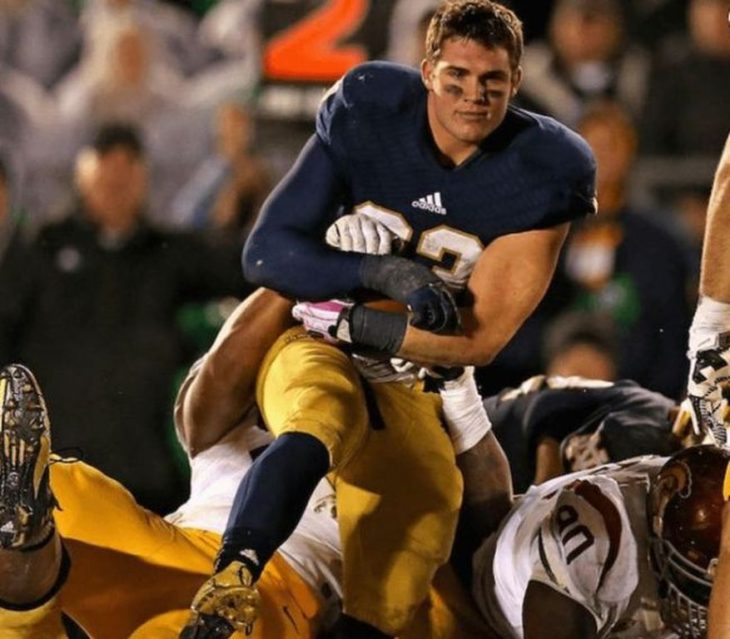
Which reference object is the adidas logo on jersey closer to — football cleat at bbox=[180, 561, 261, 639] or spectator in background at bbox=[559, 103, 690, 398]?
football cleat at bbox=[180, 561, 261, 639]

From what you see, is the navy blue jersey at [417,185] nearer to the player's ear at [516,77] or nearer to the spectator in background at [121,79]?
the player's ear at [516,77]

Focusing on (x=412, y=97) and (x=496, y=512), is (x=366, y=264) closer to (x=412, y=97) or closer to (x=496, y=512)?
(x=412, y=97)

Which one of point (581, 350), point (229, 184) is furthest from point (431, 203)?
point (229, 184)

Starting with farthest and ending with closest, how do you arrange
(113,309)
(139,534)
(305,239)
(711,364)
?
(113,309), (711,364), (305,239), (139,534)

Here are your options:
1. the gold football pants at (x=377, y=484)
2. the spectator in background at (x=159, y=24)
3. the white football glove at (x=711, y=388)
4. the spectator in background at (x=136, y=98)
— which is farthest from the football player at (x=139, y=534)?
the spectator in background at (x=159, y=24)

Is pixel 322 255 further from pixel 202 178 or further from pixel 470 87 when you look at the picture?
pixel 202 178

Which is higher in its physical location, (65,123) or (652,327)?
(65,123)

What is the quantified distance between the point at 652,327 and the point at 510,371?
1.58ft

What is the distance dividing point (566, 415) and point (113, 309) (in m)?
2.04

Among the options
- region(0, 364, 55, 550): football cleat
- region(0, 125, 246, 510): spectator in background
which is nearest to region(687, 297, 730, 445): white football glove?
region(0, 364, 55, 550): football cleat

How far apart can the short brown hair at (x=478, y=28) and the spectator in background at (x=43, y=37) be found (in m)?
2.76

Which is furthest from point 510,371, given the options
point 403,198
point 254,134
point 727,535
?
point 727,535

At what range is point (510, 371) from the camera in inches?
217

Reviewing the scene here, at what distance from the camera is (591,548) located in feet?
10.9
